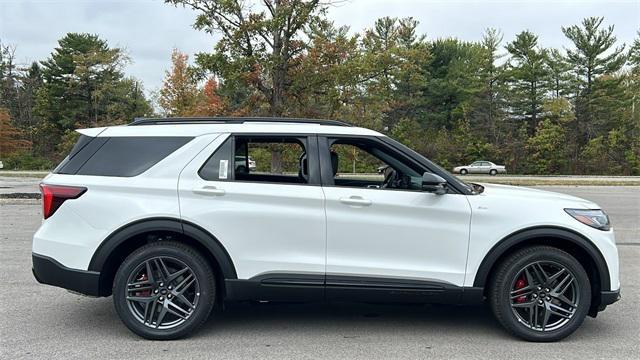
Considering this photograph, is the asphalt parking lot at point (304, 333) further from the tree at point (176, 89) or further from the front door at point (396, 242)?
the tree at point (176, 89)

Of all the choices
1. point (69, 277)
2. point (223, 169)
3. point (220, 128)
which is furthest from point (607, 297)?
point (69, 277)

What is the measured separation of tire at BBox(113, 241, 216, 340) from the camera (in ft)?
13.8

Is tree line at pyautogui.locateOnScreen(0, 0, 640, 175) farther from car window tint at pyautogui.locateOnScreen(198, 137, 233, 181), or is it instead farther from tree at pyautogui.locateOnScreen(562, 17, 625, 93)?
car window tint at pyautogui.locateOnScreen(198, 137, 233, 181)

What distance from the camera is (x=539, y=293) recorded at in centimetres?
423

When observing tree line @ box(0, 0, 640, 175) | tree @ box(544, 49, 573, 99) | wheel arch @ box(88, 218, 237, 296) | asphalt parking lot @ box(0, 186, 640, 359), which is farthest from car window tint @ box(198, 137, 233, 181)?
tree @ box(544, 49, 573, 99)

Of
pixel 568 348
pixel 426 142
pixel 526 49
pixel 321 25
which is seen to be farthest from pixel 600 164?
pixel 568 348

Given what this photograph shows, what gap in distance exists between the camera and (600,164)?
48.1 metres

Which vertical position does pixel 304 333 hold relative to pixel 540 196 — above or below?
below

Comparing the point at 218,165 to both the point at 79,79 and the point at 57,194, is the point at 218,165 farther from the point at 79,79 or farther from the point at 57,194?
the point at 79,79

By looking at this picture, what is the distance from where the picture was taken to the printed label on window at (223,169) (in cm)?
430

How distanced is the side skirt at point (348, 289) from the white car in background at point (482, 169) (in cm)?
4544

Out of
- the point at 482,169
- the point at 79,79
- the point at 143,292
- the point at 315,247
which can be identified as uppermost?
the point at 79,79

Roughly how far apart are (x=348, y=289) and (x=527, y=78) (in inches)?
2004

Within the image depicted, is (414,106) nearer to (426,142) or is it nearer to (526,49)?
(426,142)
